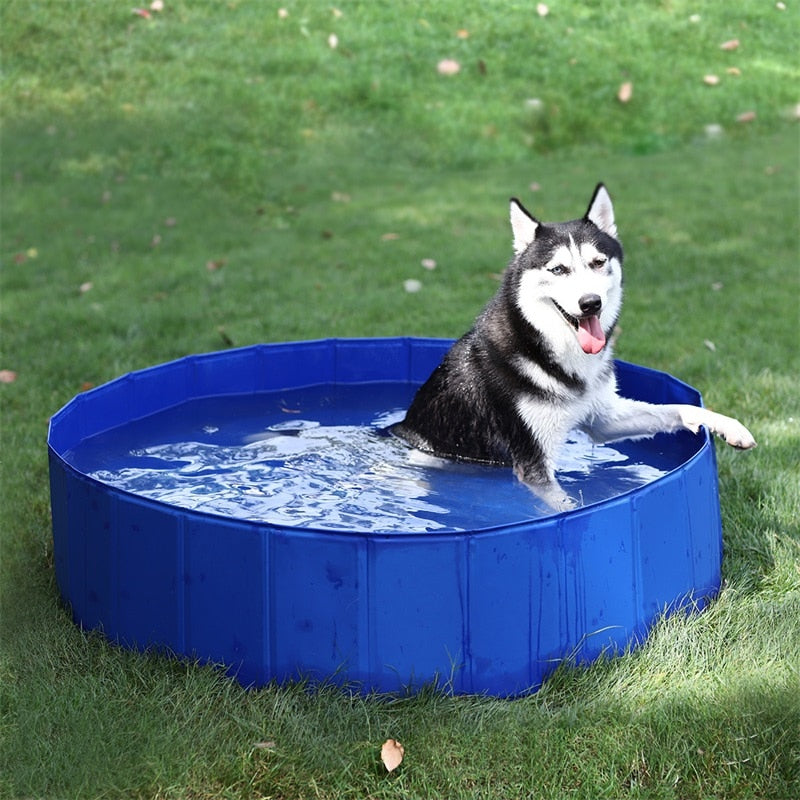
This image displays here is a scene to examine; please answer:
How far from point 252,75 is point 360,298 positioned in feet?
17.1

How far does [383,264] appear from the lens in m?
8.93

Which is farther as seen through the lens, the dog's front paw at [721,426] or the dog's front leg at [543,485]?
the dog's front leg at [543,485]

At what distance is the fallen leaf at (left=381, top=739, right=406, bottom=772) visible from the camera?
10.6 ft

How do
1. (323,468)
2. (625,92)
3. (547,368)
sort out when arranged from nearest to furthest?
(547,368)
(323,468)
(625,92)

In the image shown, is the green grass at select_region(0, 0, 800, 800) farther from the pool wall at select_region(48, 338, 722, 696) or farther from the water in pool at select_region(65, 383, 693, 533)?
the water in pool at select_region(65, 383, 693, 533)

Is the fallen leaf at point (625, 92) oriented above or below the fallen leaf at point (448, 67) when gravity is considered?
below

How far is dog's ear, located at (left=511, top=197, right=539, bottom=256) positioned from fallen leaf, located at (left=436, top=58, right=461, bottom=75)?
26.9 ft

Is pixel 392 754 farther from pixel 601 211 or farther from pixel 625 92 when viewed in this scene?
pixel 625 92

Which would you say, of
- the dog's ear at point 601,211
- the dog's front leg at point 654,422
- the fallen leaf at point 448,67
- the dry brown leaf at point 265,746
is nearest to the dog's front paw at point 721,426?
the dog's front leg at point 654,422

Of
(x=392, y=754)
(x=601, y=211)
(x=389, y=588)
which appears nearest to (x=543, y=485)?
(x=601, y=211)

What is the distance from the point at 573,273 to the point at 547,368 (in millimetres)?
453

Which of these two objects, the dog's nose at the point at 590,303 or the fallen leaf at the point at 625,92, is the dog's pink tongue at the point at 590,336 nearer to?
the dog's nose at the point at 590,303

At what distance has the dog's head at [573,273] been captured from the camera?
4434 mm

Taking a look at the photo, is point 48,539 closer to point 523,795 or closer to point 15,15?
point 523,795
